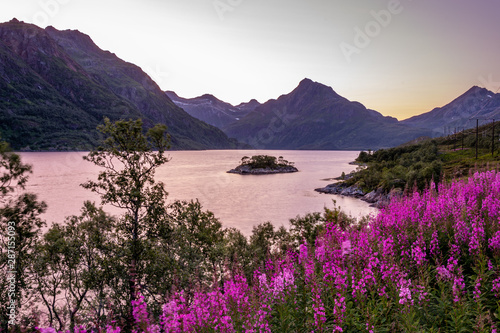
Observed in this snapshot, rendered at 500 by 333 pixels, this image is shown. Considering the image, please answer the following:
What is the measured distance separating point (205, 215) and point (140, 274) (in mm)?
13297

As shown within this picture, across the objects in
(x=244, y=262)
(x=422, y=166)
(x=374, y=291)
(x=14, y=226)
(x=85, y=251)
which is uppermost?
(x=374, y=291)

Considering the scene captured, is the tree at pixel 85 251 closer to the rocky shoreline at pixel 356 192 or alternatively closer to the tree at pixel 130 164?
the tree at pixel 130 164

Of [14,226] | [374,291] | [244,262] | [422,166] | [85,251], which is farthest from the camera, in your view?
[422,166]

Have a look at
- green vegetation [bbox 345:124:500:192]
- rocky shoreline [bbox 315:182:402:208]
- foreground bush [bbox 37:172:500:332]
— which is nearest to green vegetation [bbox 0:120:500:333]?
foreground bush [bbox 37:172:500:332]

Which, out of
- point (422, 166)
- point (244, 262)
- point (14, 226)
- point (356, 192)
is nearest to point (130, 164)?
point (14, 226)

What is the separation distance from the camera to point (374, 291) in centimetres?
782

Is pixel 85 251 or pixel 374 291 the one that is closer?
pixel 374 291

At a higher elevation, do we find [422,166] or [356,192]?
[422,166]

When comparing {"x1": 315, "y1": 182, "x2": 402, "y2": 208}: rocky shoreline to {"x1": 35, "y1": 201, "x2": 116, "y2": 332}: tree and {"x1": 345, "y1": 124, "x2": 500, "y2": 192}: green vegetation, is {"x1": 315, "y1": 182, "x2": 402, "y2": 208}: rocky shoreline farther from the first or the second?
{"x1": 35, "y1": 201, "x2": 116, "y2": 332}: tree

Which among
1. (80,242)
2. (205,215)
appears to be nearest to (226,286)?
(80,242)

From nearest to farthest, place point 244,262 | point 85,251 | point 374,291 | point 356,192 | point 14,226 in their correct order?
point 374,291
point 14,226
point 85,251
point 244,262
point 356,192

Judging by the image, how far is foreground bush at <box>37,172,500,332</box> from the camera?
659 centimetres

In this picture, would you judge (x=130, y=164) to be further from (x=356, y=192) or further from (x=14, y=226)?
(x=356, y=192)

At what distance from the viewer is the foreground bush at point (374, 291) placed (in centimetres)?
659
